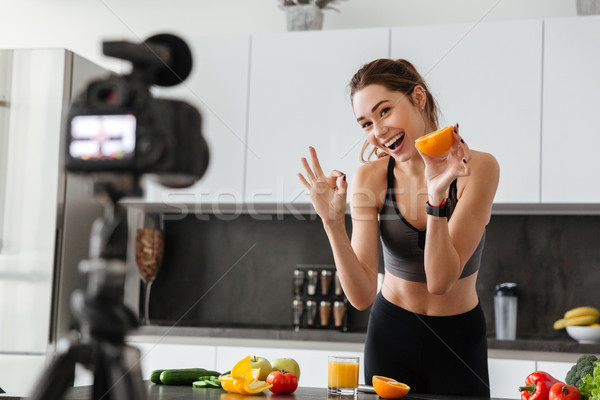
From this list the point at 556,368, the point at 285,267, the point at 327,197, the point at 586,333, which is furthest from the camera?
the point at 285,267

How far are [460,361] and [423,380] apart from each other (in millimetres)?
114

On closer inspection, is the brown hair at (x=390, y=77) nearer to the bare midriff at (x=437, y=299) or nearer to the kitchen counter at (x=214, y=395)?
the bare midriff at (x=437, y=299)

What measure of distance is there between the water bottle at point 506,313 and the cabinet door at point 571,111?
17.9 inches

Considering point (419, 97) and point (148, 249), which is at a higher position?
point (419, 97)

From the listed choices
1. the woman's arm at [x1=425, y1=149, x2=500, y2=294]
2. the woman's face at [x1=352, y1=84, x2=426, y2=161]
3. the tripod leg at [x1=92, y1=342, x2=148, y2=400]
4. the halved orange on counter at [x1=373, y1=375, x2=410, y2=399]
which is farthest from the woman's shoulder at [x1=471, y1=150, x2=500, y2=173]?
the tripod leg at [x1=92, y1=342, x2=148, y2=400]

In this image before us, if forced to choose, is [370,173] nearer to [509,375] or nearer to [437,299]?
[437,299]

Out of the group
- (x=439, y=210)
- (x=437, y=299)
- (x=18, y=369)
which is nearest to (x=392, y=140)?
(x=439, y=210)

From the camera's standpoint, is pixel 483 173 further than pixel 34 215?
No

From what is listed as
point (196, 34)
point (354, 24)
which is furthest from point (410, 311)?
point (196, 34)

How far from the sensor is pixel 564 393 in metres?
1.30

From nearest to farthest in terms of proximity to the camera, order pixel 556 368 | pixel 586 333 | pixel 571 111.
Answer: pixel 556 368 → pixel 586 333 → pixel 571 111

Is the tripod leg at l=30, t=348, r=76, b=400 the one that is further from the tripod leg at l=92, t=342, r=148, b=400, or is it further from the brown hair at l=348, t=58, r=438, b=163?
the brown hair at l=348, t=58, r=438, b=163

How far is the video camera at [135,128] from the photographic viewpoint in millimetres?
544

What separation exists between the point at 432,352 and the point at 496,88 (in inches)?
63.0
